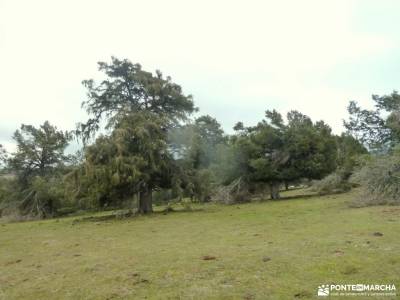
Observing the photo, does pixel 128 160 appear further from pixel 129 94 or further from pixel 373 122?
pixel 373 122

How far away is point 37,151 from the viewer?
1346 inches

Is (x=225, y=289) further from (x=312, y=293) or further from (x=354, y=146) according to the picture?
(x=354, y=146)

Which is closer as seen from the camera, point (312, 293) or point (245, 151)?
point (312, 293)

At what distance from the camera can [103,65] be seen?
22.3m

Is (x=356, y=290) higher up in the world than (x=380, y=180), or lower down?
lower down

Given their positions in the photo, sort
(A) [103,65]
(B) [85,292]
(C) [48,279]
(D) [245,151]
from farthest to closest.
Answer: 1. (D) [245,151]
2. (A) [103,65]
3. (C) [48,279]
4. (B) [85,292]

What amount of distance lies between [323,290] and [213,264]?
2.34 m

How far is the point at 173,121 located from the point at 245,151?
770 cm

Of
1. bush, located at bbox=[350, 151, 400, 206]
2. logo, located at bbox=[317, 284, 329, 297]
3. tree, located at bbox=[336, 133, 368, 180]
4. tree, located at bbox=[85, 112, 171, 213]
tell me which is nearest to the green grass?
logo, located at bbox=[317, 284, 329, 297]

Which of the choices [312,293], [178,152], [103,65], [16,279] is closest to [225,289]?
[312,293]

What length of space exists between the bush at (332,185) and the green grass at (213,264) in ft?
49.8

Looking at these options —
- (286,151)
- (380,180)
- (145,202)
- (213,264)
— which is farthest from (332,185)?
(213,264)

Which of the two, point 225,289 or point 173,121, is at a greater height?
point 173,121

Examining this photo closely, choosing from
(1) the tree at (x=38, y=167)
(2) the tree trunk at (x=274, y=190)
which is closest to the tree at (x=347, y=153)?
(2) the tree trunk at (x=274, y=190)
